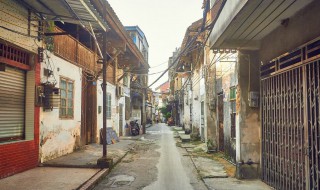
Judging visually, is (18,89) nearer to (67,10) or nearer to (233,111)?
(67,10)

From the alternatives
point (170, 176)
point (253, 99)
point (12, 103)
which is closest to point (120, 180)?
point (170, 176)

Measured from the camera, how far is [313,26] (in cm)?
525

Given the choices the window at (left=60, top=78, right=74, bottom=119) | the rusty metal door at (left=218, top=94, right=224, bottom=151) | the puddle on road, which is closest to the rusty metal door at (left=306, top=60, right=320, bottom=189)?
the puddle on road

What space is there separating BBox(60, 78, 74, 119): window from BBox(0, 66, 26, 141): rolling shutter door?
233cm

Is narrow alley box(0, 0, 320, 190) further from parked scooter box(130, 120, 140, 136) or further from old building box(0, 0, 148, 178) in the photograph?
parked scooter box(130, 120, 140, 136)

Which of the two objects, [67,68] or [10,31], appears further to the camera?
[67,68]

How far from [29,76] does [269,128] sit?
6.53m

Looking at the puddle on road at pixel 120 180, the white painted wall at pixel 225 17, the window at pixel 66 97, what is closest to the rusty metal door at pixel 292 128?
the white painted wall at pixel 225 17

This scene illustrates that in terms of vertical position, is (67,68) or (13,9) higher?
(13,9)

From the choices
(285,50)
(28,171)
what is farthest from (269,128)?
(28,171)

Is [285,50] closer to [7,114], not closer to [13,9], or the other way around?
[13,9]

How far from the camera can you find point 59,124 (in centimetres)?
1059

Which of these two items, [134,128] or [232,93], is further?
[134,128]

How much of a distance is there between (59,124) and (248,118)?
6271 mm
